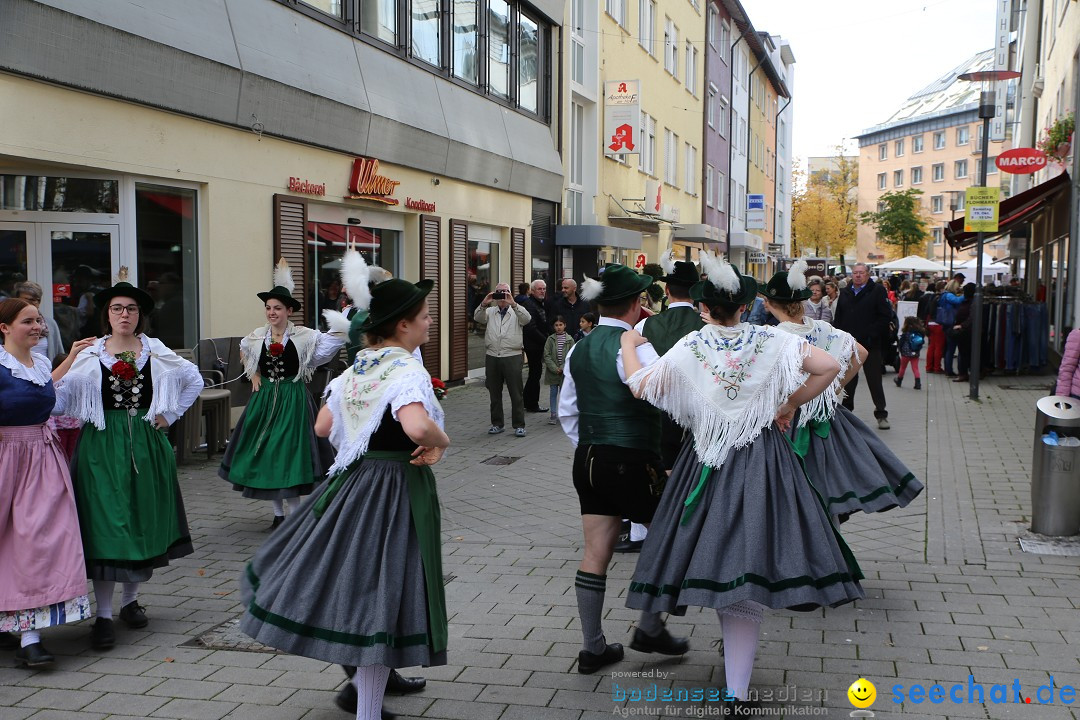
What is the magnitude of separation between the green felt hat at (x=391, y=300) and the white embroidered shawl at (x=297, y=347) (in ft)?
11.8

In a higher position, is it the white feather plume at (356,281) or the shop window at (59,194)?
the shop window at (59,194)

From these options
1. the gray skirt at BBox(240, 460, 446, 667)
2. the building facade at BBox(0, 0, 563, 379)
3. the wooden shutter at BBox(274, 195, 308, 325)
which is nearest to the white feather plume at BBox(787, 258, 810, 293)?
the gray skirt at BBox(240, 460, 446, 667)

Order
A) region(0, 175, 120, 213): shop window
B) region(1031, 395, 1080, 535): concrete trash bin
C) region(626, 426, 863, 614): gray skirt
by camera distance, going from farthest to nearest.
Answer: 1. region(0, 175, 120, 213): shop window
2. region(1031, 395, 1080, 535): concrete trash bin
3. region(626, 426, 863, 614): gray skirt

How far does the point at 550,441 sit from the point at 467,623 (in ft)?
21.4

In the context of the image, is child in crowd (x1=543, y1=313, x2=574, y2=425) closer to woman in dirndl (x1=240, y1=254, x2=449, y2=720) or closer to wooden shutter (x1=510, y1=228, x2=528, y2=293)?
wooden shutter (x1=510, y1=228, x2=528, y2=293)

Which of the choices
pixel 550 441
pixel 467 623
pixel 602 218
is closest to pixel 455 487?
pixel 550 441

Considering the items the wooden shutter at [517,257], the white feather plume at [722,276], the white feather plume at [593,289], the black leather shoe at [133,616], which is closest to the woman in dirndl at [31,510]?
the black leather shoe at [133,616]

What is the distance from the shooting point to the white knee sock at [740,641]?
13.4ft

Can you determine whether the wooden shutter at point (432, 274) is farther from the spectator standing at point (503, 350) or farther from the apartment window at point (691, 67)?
the apartment window at point (691, 67)

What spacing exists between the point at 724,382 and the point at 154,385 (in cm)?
306

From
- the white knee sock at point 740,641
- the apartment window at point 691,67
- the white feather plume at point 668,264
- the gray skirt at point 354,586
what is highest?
the apartment window at point 691,67

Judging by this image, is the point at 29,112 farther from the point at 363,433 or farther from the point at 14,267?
the point at 363,433

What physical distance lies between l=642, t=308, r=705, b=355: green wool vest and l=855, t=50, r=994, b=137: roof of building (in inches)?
2974

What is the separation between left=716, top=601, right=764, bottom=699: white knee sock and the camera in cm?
409
